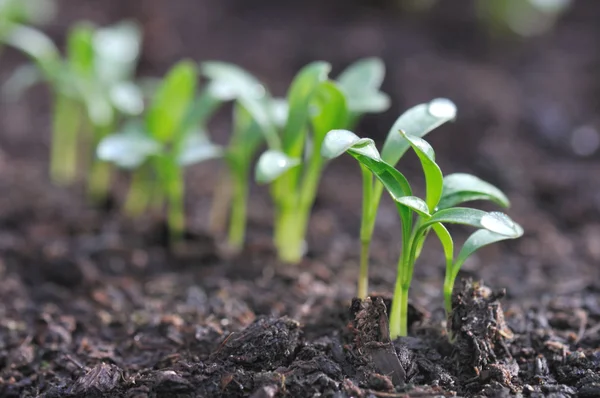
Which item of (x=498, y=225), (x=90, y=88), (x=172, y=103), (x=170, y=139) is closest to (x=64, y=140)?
(x=90, y=88)

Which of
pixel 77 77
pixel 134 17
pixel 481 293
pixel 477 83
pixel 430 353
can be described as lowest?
pixel 430 353

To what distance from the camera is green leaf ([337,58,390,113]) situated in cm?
202

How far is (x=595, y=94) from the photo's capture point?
4023mm

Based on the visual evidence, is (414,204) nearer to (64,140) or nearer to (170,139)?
(170,139)

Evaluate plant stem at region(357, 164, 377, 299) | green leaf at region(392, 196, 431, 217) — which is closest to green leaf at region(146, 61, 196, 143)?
plant stem at region(357, 164, 377, 299)

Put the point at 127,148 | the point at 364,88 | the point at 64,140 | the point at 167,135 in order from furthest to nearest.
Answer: the point at 64,140, the point at 167,135, the point at 127,148, the point at 364,88

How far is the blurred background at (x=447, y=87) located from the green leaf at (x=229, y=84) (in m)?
0.69

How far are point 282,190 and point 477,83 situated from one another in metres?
1.97

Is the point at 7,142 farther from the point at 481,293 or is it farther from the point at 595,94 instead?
the point at 595,94

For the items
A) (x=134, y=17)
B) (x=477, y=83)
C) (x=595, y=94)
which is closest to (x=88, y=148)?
(x=134, y=17)

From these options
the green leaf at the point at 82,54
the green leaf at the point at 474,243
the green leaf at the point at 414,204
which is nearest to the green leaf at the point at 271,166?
the green leaf at the point at 414,204

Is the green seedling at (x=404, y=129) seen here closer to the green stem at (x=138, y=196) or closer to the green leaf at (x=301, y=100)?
the green leaf at (x=301, y=100)

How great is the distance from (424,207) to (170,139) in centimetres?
148

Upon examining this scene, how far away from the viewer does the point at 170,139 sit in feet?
8.63
